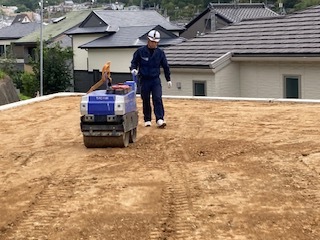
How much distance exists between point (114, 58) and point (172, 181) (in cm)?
2919

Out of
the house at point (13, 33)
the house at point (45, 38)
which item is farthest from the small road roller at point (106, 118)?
the house at point (13, 33)

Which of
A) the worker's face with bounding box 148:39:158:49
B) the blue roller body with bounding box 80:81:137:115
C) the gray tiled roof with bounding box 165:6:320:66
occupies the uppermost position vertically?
the gray tiled roof with bounding box 165:6:320:66

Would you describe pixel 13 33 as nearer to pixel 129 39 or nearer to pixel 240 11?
pixel 240 11

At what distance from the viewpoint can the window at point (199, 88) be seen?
720 inches

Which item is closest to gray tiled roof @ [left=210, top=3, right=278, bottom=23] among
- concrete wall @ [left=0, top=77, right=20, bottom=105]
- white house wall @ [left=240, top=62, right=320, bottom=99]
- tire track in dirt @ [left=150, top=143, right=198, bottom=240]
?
concrete wall @ [left=0, top=77, right=20, bottom=105]

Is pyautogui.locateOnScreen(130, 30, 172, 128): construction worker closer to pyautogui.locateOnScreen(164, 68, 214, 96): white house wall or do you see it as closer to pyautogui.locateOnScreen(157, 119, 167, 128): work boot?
pyautogui.locateOnScreen(157, 119, 167, 128): work boot

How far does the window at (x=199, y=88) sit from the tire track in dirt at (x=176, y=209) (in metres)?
10.7

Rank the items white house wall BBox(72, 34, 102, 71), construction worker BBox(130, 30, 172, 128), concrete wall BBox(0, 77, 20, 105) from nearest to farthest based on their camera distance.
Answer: construction worker BBox(130, 30, 172, 128) → concrete wall BBox(0, 77, 20, 105) → white house wall BBox(72, 34, 102, 71)

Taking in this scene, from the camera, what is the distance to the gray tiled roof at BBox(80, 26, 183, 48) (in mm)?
33794

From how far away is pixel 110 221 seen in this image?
18.2 ft

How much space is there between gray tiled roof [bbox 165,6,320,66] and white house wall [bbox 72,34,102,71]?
1970cm

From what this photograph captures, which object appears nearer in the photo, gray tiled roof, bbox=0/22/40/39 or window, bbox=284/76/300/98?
window, bbox=284/76/300/98

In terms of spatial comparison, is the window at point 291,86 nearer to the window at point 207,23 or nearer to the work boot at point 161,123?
the work boot at point 161,123

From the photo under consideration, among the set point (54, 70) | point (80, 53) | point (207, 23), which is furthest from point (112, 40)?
point (207, 23)
